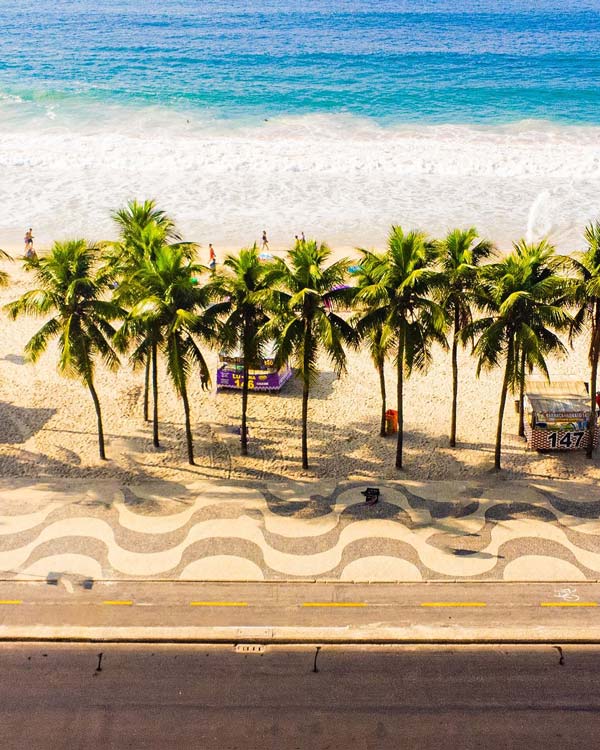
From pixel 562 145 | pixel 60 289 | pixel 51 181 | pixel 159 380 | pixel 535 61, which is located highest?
pixel 535 61

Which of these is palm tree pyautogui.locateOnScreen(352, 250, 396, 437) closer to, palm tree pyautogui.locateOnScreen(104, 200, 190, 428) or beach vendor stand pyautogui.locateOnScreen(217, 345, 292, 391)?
palm tree pyautogui.locateOnScreen(104, 200, 190, 428)

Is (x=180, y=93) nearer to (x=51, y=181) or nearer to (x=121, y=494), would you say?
(x=51, y=181)

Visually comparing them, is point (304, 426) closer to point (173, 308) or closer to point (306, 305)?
point (306, 305)

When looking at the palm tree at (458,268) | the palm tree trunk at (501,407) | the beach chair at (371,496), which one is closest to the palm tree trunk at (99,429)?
the beach chair at (371,496)

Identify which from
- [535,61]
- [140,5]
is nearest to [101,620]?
[535,61]

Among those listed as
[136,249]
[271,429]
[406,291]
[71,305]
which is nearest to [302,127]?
[271,429]

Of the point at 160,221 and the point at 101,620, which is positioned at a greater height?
the point at 160,221
